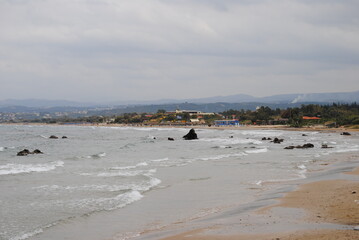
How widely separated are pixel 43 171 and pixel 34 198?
386 inches

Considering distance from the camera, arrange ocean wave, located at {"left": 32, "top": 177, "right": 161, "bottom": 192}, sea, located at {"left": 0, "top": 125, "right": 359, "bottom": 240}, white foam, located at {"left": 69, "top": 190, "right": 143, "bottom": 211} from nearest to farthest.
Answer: sea, located at {"left": 0, "top": 125, "right": 359, "bottom": 240} < white foam, located at {"left": 69, "top": 190, "right": 143, "bottom": 211} < ocean wave, located at {"left": 32, "top": 177, "right": 161, "bottom": 192}

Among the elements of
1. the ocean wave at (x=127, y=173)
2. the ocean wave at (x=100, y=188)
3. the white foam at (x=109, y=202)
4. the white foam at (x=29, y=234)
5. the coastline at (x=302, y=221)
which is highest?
the coastline at (x=302, y=221)

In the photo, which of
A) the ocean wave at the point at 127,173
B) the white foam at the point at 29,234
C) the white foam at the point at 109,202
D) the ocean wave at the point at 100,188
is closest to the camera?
the white foam at the point at 29,234

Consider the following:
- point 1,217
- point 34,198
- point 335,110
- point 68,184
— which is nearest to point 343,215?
point 1,217

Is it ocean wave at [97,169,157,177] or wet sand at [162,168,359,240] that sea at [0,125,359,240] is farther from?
wet sand at [162,168,359,240]

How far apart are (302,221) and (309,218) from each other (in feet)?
1.54

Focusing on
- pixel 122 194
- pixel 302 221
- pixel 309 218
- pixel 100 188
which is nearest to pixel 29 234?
pixel 122 194

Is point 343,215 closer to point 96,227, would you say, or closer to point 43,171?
point 96,227

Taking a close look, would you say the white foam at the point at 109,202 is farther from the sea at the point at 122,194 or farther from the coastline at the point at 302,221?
the coastline at the point at 302,221

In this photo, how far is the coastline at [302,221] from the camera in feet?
33.6

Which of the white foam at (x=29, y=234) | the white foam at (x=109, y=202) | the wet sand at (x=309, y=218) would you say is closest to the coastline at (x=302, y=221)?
the wet sand at (x=309, y=218)

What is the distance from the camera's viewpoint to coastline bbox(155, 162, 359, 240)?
10227 millimetres

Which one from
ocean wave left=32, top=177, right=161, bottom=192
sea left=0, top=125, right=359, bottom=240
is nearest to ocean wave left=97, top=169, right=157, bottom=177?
sea left=0, top=125, right=359, bottom=240

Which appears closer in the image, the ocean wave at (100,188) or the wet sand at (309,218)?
the wet sand at (309,218)
